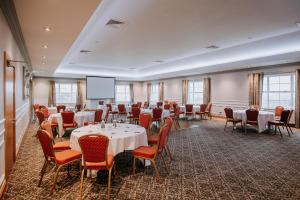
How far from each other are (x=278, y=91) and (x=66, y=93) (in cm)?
1386

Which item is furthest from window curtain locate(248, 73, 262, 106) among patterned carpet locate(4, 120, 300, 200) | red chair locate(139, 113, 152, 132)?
red chair locate(139, 113, 152, 132)

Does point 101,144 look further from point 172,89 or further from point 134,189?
point 172,89

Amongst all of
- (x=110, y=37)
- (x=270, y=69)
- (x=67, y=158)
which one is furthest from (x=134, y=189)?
(x=270, y=69)

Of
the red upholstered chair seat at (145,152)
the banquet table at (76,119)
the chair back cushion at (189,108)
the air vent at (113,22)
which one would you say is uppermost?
the air vent at (113,22)

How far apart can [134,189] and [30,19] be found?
11.4 ft

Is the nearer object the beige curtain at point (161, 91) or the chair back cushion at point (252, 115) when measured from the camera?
the chair back cushion at point (252, 115)

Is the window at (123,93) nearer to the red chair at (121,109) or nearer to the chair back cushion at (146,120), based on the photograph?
the red chair at (121,109)

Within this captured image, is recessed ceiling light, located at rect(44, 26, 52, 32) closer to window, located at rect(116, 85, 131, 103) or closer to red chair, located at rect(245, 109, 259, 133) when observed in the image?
red chair, located at rect(245, 109, 259, 133)

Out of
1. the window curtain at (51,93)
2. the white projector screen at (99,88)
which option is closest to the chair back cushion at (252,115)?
the white projector screen at (99,88)

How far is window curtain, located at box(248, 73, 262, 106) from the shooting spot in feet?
31.7

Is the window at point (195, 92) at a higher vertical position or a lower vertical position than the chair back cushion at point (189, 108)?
higher

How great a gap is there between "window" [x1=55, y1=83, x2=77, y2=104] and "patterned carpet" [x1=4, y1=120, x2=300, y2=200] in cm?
1042

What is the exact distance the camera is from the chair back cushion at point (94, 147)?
2.75 m

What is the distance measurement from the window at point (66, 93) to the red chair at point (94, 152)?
13.5 metres
